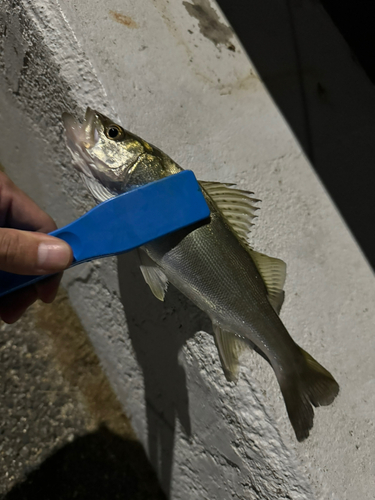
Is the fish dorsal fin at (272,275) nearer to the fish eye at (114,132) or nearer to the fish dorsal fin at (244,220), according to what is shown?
the fish dorsal fin at (244,220)

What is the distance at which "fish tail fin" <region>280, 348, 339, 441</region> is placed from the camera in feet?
2.78

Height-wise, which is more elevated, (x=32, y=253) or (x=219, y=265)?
(x=32, y=253)

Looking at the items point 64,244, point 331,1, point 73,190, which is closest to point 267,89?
point 331,1

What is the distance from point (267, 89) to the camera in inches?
56.1

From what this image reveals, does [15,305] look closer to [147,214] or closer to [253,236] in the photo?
[147,214]

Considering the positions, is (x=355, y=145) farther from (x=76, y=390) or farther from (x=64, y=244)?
(x=76, y=390)

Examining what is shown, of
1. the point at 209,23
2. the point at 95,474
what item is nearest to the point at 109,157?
the point at 209,23

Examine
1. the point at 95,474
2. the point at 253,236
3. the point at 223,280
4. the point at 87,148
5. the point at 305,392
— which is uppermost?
the point at 87,148

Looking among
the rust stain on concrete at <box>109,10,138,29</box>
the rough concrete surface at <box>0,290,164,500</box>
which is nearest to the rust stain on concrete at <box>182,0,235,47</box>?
the rust stain on concrete at <box>109,10,138,29</box>

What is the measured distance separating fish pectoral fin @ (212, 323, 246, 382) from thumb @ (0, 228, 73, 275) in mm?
384

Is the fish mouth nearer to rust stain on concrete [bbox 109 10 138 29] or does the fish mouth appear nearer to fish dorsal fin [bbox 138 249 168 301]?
fish dorsal fin [bbox 138 249 168 301]

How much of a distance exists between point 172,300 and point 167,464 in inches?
31.5

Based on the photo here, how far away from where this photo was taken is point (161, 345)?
1231mm

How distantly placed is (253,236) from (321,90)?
843mm
